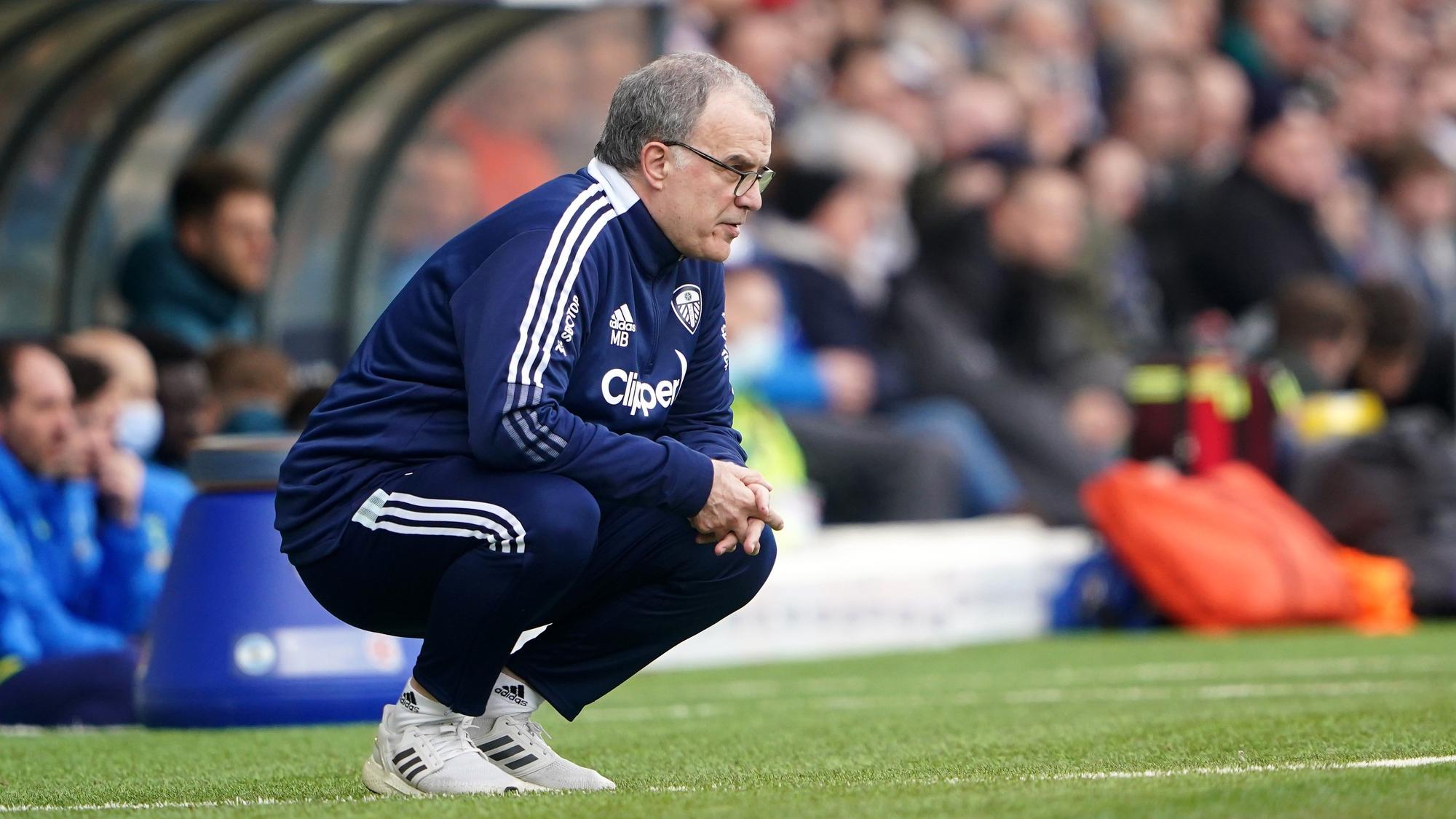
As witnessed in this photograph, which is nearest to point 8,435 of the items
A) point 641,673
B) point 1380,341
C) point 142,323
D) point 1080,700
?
point 142,323

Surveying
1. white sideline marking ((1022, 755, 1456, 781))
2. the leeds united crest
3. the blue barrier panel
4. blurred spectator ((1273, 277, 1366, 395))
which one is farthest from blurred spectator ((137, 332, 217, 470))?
blurred spectator ((1273, 277, 1366, 395))

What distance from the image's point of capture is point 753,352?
10445 millimetres

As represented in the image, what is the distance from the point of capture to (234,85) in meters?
9.78

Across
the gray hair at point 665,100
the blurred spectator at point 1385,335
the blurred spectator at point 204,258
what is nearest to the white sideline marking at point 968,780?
the gray hair at point 665,100

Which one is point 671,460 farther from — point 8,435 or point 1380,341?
point 1380,341

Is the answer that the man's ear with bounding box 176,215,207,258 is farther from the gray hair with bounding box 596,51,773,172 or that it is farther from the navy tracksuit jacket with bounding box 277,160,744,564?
the gray hair with bounding box 596,51,773,172

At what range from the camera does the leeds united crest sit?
4.46 m

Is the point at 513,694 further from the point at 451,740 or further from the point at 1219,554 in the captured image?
the point at 1219,554

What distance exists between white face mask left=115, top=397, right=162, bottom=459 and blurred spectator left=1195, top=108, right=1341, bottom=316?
7.82m

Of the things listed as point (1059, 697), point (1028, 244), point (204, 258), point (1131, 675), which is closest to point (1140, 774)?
point (1059, 697)

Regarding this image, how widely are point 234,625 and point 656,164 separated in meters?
2.48

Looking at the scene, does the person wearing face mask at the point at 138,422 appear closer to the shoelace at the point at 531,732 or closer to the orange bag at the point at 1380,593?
the shoelace at the point at 531,732

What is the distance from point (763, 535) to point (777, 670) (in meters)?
3.94

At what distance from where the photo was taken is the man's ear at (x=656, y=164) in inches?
170
